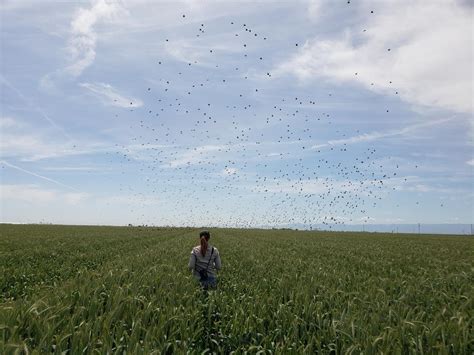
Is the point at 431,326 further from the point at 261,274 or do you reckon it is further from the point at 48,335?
the point at 261,274

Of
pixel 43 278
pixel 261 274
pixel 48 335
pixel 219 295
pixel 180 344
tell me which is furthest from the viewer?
pixel 43 278

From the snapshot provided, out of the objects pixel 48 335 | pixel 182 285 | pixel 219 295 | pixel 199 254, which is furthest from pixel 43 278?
pixel 48 335

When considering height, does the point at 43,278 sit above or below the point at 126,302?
below

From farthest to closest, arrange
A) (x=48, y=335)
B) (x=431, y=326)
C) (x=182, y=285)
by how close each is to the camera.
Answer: (x=182, y=285) < (x=431, y=326) < (x=48, y=335)

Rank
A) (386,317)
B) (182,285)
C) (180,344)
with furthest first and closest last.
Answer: (182,285)
(386,317)
(180,344)

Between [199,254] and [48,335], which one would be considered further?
[199,254]

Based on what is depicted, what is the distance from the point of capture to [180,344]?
5.10m

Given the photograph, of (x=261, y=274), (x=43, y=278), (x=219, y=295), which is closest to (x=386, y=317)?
(x=219, y=295)

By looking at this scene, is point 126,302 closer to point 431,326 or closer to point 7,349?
point 7,349

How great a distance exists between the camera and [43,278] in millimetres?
15344

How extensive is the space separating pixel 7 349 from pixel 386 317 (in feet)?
18.3

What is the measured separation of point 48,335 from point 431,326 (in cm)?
539

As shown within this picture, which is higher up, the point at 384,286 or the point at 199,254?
the point at 199,254

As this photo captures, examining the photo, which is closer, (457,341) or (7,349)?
(7,349)
